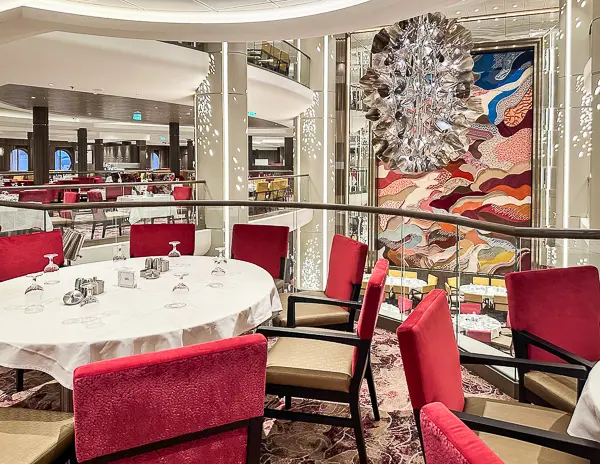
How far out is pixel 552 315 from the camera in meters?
2.41

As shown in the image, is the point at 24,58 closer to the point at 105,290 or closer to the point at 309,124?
the point at 309,124

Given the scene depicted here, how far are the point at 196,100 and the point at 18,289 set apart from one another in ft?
22.9

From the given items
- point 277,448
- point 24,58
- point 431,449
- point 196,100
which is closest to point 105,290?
point 277,448

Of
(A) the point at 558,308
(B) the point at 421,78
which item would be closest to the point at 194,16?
(B) the point at 421,78

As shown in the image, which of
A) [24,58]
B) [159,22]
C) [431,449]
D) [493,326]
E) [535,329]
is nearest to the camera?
[431,449]

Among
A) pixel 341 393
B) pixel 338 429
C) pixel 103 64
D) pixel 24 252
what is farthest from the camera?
pixel 103 64

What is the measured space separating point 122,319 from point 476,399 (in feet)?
4.76

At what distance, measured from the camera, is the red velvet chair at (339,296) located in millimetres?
3216

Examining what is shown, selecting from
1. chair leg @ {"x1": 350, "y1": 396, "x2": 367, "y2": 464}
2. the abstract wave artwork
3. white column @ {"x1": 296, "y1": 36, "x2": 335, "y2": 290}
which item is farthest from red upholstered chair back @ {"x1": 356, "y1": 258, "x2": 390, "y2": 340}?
white column @ {"x1": 296, "y1": 36, "x2": 335, "y2": 290}

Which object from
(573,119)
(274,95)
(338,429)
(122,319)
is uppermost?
(274,95)

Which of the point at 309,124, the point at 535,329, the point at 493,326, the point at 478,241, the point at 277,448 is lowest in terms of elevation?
the point at 277,448

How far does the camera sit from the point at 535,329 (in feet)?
7.83

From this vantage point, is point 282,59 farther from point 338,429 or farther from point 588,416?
point 588,416

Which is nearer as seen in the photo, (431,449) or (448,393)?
(431,449)
